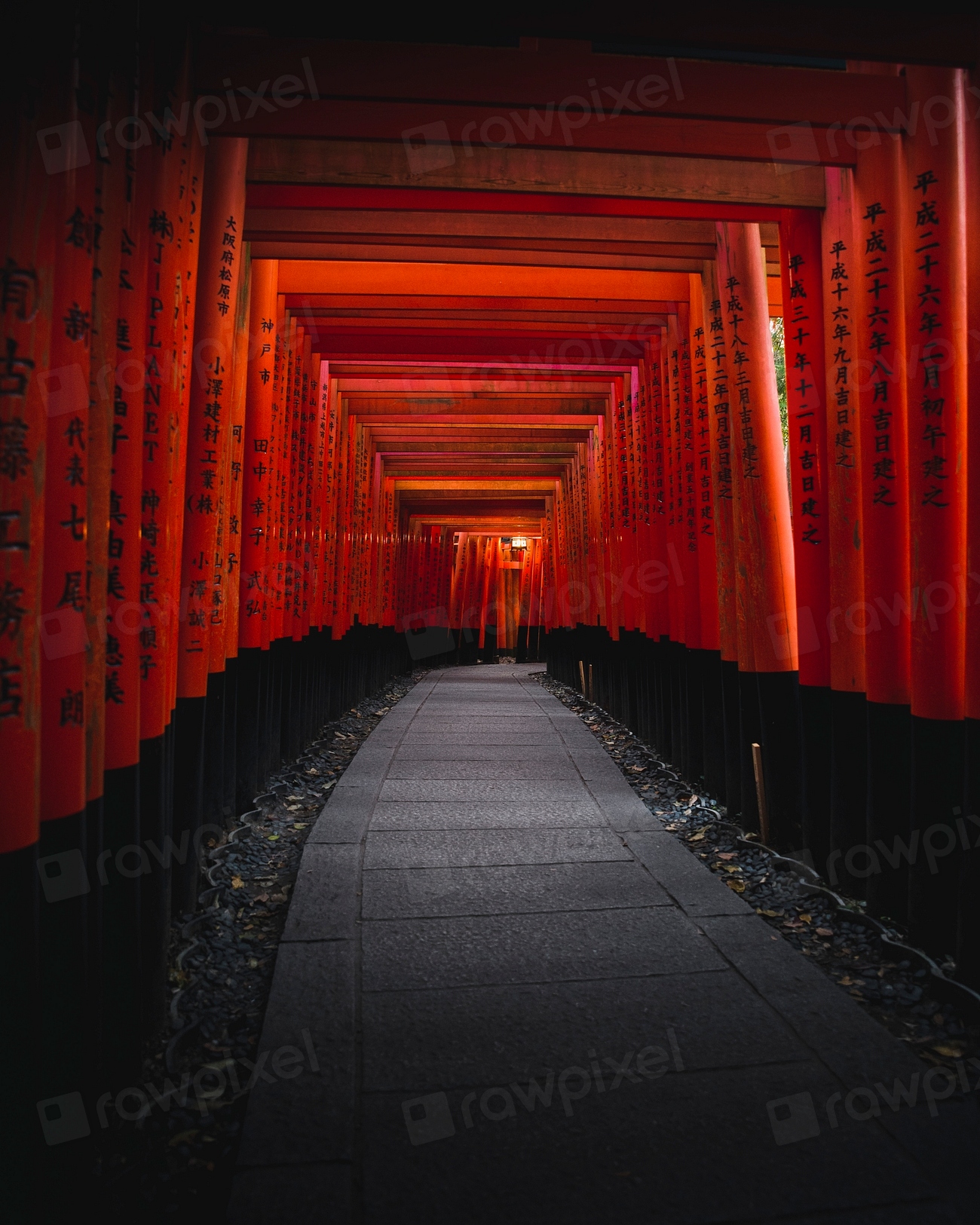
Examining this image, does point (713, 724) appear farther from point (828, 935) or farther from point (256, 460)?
point (256, 460)

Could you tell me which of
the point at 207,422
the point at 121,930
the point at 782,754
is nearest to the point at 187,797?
the point at 121,930

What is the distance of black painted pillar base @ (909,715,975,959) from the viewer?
2961 millimetres

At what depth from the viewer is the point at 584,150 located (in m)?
A: 3.66

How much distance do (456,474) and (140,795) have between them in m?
12.5

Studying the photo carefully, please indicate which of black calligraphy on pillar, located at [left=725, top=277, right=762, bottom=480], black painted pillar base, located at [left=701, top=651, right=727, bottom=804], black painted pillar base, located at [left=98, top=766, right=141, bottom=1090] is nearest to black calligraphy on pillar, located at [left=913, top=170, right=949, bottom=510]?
black calligraphy on pillar, located at [left=725, top=277, right=762, bottom=480]

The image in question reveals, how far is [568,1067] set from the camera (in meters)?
2.20

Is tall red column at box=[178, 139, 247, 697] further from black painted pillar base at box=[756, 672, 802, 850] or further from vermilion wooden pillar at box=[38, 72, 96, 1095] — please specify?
black painted pillar base at box=[756, 672, 802, 850]

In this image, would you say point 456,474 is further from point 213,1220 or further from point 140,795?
point 213,1220

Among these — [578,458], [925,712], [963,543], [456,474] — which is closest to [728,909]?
[925,712]
